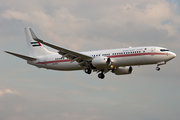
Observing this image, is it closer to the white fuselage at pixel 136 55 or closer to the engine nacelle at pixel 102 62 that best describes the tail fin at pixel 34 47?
the white fuselage at pixel 136 55

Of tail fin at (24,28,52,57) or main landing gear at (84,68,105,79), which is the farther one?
tail fin at (24,28,52,57)

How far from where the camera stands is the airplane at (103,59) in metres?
53.1

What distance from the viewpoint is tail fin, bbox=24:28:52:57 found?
64.8m

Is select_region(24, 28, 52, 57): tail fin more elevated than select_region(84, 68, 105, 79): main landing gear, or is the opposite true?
select_region(24, 28, 52, 57): tail fin

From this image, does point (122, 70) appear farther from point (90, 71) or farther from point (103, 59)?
point (103, 59)

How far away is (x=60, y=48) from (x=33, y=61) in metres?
13.0

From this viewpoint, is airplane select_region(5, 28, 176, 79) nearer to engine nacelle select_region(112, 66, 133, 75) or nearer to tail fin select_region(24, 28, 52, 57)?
engine nacelle select_region(112, 66, 133, 75)

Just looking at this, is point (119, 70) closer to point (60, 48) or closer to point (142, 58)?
point (142, 58)

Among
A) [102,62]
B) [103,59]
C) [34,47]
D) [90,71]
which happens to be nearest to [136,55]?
[103,59]

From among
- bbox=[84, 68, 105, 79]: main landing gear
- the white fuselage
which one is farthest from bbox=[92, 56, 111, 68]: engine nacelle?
bbox=[84, 68, 105, 79]: main landing gear

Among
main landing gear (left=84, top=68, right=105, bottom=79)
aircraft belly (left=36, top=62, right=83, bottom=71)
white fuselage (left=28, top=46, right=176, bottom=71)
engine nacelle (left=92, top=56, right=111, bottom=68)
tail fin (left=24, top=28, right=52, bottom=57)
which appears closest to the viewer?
white fuselage (left=28, top=46, right=176, bottom=71)

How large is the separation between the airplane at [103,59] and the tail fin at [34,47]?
1.90 m

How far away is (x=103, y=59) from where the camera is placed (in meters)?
53.7

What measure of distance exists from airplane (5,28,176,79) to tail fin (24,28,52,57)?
6.24ft
